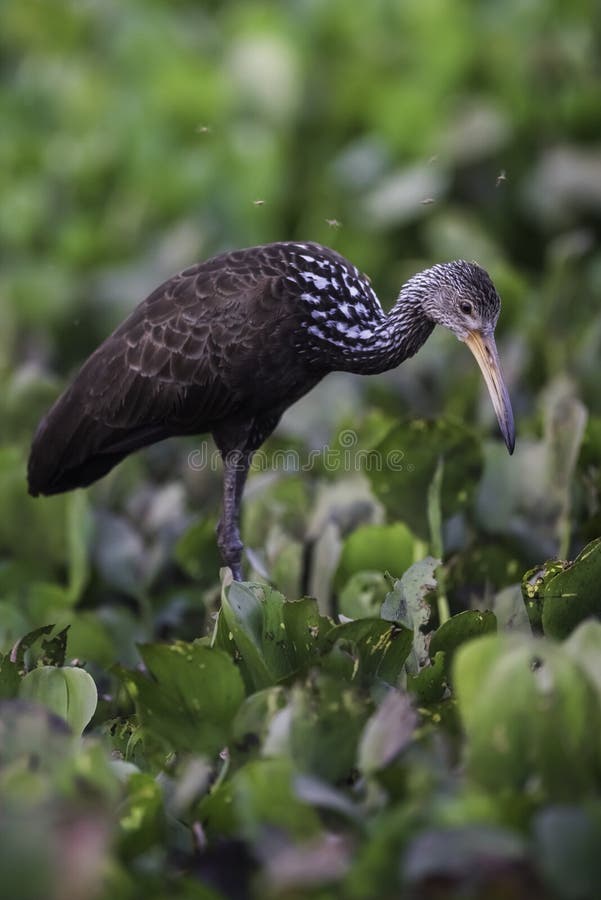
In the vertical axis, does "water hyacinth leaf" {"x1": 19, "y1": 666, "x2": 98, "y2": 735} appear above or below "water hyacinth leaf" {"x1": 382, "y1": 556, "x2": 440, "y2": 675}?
above

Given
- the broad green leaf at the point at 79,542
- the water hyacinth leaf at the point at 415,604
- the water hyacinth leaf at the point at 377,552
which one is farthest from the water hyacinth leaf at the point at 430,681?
the broad green leaf at the point at 79,542

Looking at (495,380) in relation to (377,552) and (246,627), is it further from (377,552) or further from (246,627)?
(246,627)

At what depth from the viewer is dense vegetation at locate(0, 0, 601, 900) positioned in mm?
2945

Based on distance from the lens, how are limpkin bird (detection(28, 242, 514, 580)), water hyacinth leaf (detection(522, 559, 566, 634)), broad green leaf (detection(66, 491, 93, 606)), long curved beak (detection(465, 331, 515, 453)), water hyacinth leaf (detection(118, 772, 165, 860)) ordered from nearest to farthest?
1. water hyacinth leaf (detection(118, 772, 165, 860))
2. water hyacinth leaf (detection(522, 559, 566, 634))
3. long curved beak (detection(465, 331, 515, 453))
4. limpkin bird (detection(28, 242, 514, 580))
5. broad green leaf (detection(66, 491, 93, 606))

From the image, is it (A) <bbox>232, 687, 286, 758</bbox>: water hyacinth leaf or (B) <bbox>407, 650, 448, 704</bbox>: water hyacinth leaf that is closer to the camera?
(A) <bbox>232, 687, 286, 758</bbox>: water hyacinth leaf

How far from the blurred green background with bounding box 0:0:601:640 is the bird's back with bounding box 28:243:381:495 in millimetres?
393

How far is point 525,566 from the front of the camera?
5266mm

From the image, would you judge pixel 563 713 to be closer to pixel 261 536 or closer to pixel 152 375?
pixel 152 375

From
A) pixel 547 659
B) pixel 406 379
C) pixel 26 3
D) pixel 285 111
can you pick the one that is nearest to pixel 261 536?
pixel 406 379

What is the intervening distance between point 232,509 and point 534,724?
7.89 ft

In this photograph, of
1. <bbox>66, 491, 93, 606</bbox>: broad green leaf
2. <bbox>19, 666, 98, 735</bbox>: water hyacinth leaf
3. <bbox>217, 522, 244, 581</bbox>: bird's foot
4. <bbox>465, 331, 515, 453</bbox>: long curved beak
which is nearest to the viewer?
<bbox>19, 666, 98, 735</bbox>: water hyacinth leaf

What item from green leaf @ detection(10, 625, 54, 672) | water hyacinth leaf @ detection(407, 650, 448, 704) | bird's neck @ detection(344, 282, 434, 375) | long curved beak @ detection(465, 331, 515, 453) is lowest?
water hyacinth leaf @ detection(407, 650, 448, 704)

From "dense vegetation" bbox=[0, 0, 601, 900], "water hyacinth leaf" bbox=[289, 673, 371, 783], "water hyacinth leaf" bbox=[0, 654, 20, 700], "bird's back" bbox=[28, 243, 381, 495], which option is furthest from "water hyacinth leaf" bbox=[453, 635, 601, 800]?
"bird's back" bbox=[28, 243, 381, 495]

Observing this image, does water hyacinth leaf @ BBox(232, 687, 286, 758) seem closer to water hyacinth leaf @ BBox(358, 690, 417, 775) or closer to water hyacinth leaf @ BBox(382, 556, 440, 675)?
water hyacinth leaf @ BBox(358, 690, 417, 775)
